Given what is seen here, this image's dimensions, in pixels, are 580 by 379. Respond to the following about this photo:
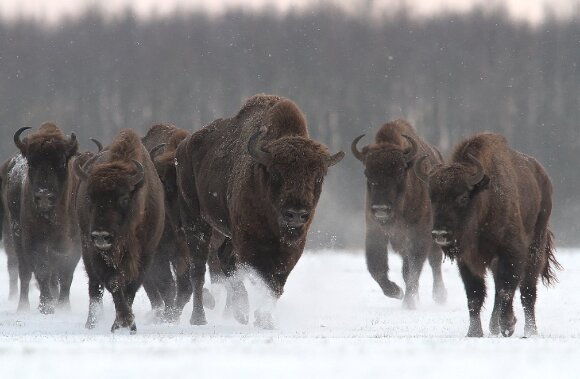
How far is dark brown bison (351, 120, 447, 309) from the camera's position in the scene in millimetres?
15961

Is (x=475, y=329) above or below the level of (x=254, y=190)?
below

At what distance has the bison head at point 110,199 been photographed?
1055 centimetres

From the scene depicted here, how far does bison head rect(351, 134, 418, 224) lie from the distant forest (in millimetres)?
37058

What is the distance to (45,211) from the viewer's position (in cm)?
1455

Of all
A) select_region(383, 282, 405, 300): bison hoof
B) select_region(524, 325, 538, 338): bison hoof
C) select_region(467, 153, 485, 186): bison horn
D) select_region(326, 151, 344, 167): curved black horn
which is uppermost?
select_region(326, 151, 344, 167): curved black horn

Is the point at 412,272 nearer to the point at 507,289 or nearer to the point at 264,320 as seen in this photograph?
the point at 264,320

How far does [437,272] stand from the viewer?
17.9m

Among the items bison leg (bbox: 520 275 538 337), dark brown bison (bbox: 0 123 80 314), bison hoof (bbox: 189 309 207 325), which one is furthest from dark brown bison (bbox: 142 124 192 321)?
bison leg (bbox: 520 275 538 337)

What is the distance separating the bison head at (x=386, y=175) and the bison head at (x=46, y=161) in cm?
403

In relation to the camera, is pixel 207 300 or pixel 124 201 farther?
pixel 207 300

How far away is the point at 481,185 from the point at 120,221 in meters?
3.39

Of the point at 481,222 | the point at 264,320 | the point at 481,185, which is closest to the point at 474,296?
the point at 481,222

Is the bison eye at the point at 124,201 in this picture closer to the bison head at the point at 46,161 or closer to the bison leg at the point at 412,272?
the bison head at the point at 46,161

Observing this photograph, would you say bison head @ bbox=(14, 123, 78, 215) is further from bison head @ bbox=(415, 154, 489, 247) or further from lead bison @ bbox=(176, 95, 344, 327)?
bison head @ bbox=(415, 154, 489, 247)
